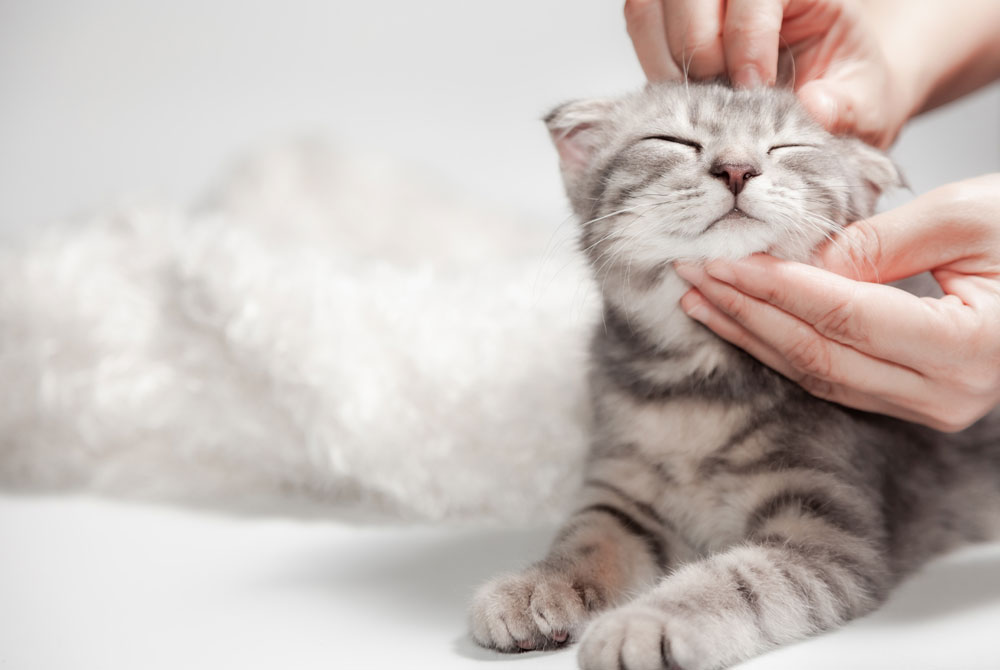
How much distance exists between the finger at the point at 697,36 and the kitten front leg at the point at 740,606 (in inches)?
25.3

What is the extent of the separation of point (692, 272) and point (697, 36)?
335 mm

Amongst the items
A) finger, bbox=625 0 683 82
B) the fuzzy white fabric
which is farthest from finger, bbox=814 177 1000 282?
the fuzzy white fabric

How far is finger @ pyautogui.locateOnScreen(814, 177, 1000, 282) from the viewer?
114cm

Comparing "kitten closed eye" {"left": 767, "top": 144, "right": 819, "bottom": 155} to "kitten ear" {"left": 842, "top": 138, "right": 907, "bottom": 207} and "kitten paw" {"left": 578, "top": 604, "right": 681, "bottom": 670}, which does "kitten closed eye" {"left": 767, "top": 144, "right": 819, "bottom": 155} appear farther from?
"kitten paw" {"left": 578, "top": 604, "right": 681, "bottom": 670}

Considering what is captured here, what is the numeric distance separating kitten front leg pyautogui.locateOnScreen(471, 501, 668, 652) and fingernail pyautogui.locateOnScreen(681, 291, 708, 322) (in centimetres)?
30

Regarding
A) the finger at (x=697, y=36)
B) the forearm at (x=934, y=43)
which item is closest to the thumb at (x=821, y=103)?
the finger at (x=697, y=36)

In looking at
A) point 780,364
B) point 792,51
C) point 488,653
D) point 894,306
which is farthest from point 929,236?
point 488,653

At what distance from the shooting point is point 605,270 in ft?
4.29

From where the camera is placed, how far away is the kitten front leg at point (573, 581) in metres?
1.08

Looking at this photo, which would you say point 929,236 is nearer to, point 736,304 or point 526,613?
point 736,304

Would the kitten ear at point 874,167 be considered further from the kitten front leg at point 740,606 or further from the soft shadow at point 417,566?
the soft shadow at point 417,566

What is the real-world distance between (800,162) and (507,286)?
0.81m

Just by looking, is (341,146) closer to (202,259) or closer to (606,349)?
(202,259)

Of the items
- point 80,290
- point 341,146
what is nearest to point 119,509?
point 80,290
